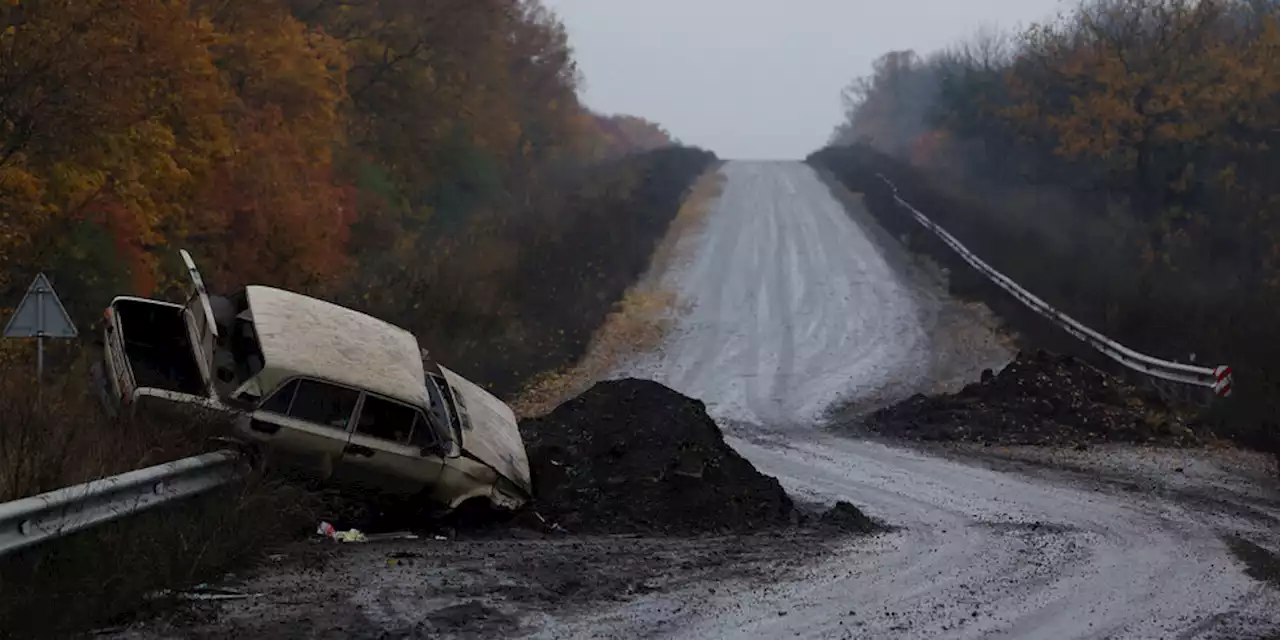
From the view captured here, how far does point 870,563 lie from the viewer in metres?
9.65

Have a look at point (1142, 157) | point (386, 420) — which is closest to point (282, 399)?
point (386, 420)

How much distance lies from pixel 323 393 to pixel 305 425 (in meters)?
0.33

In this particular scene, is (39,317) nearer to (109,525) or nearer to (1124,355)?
(109,525)

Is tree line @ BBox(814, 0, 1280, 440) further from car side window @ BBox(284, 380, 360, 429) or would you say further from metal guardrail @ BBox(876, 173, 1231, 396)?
car side window @ BBox(284, 380, 360, 429)

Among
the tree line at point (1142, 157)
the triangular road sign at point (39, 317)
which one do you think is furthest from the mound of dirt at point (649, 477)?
the tree line at point (1142, 157)

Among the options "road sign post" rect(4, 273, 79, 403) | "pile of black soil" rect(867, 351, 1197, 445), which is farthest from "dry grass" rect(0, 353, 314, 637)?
"pile of black soil" rect(867, 351, 1197, 445)

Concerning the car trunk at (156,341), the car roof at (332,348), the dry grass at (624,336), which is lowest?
the dry grass at (624,336)

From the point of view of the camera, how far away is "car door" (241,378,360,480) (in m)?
9.95

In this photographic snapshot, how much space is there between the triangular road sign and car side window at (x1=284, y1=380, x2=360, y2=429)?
107 inches

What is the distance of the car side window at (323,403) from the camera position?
1018 centimetres

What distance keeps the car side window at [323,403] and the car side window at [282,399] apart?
26 mm

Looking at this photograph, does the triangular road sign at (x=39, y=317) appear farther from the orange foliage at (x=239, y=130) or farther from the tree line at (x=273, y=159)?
the orange foliage at (x=239, y=130)

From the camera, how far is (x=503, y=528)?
35.9 feet

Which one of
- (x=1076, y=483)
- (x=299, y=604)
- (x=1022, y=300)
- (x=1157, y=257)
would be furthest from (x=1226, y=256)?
(x=299, y=604)
